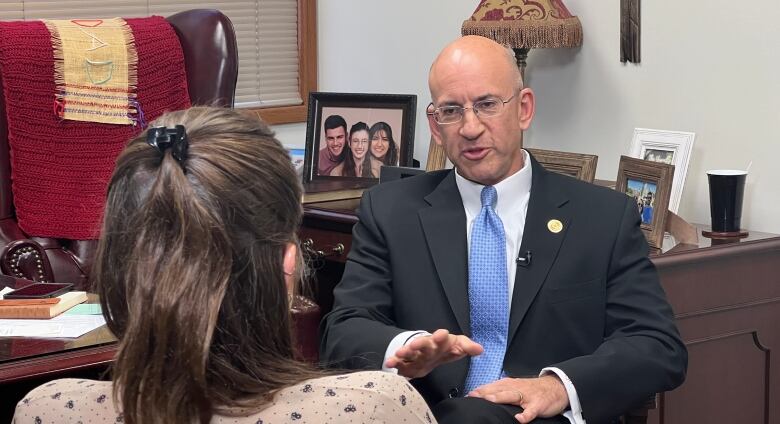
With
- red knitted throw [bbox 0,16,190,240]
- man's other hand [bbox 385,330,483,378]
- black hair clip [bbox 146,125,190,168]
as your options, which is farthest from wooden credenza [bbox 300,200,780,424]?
red knitted throw [bbox 0,16,190,240]

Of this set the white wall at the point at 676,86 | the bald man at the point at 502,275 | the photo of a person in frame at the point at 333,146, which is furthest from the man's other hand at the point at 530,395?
the photo of a person in frame at the point at 333,146

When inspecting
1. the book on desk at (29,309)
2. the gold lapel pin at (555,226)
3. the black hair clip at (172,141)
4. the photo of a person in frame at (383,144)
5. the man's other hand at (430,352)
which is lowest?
the book on desk at (29,309)

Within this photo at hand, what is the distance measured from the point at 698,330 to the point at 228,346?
1.77 m

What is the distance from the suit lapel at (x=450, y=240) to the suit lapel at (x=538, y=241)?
0.11 metres

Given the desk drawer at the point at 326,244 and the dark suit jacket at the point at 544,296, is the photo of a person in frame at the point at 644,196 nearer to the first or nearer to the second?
the dark suit jacket at the point at 544,296

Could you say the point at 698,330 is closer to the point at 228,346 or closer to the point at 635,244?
the point at 635,244

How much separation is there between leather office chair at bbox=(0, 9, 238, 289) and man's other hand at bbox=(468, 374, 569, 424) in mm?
1684

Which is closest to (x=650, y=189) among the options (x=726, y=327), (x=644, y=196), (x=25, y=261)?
(x=644, y=196)

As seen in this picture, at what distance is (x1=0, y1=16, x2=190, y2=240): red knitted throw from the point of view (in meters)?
3.38

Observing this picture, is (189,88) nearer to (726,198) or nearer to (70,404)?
(726,198)

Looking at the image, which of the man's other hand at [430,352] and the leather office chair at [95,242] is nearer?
the man's other hand at [430,352]

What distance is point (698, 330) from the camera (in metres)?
2.72

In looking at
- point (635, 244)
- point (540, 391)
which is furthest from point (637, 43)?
point (540, 391)

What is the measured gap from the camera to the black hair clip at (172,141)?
48.4 inches
